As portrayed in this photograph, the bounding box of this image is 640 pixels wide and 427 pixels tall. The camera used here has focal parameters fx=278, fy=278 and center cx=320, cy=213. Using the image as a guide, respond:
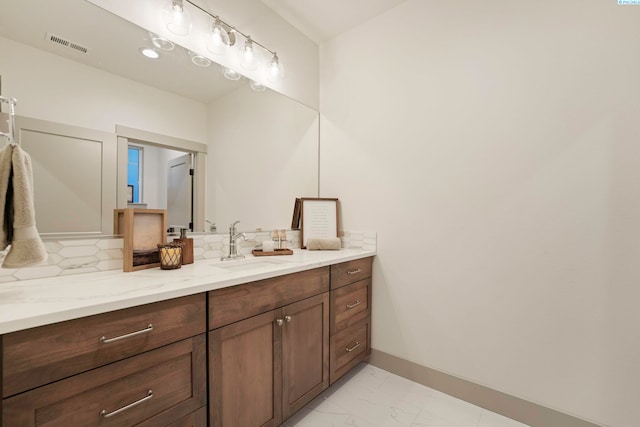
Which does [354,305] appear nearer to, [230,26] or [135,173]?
[135,173]

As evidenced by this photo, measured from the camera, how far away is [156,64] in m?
1.47

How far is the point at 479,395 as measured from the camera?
5.29ft

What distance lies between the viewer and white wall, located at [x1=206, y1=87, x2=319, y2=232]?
1770mm

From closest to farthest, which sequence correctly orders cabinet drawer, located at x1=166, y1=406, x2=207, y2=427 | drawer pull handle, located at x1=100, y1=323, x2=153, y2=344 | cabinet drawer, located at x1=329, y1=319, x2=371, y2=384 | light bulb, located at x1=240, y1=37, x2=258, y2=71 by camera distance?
drawer pull handle, located at x1=100, y1=323, x2=153, y2=344 < cabinet drawer, located at x1=166, y1=406, x2=207, y2=427 < cabinet drawer, located at x1=329, y1=319, x2=371, y2=384 < light bulb, located at x1=240, y1=37, x2=258, y2=71

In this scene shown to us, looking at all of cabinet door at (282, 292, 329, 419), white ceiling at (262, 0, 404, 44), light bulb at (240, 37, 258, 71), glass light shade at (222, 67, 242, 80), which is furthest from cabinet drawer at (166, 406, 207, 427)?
white ceiling at (262, 0, 404, 44)

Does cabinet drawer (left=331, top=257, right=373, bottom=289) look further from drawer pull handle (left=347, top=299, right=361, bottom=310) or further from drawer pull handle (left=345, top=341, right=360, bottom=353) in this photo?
drawer pull handle (left=345, top=341, right=360, bottom=353)

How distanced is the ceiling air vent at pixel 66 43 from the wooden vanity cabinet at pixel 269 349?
1238 millimetres

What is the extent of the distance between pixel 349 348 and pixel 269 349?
0.73m

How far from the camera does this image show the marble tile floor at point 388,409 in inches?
58.1

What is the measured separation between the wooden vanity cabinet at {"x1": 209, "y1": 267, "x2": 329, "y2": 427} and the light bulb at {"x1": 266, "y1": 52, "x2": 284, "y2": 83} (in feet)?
4.63

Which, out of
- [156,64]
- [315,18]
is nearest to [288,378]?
[156,64]

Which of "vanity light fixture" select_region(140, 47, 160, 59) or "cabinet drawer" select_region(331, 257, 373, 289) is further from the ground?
"vanity light fixture" select_region(140, 47, 160, 59)

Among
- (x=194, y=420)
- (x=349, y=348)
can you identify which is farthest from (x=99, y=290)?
(x=349, y=348)

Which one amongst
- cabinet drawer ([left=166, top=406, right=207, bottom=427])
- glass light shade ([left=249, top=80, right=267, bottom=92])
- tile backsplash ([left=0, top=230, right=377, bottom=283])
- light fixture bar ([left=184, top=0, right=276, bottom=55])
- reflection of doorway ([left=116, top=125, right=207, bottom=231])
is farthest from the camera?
glass light shade ([left=249, top=80, right=267, bottom=92])
